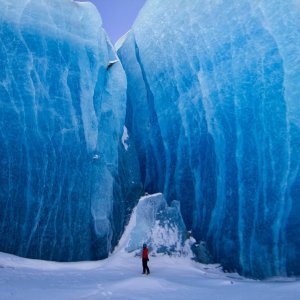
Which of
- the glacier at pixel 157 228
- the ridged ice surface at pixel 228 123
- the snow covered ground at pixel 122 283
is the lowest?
the snow covered ground at pixel 122 283

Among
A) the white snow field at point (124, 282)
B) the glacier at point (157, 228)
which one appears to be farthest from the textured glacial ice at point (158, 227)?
the white snow field at point (124, 282)

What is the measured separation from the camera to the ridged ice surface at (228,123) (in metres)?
7.10

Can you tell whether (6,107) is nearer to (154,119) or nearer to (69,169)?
(69,169)

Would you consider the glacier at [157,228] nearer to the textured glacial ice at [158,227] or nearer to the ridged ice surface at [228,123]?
the textured glacial ice at [158,227]

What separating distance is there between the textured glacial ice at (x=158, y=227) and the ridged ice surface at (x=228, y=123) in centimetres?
40

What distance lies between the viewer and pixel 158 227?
26.9ft

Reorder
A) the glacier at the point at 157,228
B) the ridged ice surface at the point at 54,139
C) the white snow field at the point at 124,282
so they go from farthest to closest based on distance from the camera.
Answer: the glacier at the point at 157,228 → the ridged ice surface at the point at 54,139 → the white snow field at the point at 124,282

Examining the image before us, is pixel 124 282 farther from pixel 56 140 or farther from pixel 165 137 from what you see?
pixel 165 137

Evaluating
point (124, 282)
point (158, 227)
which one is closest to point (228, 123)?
point (158, 227)

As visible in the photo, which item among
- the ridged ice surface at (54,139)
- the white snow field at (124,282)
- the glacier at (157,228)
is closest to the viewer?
the white snow field at (124,282)

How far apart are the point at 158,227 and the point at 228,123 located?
3.27 m

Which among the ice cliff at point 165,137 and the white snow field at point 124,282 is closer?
the white snow field at point 124,282

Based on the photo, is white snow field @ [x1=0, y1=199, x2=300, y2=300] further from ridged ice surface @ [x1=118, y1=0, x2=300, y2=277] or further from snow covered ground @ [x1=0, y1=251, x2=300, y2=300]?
ridged ice surface @ [x1=118, y1=0, x2=300, y2=277]

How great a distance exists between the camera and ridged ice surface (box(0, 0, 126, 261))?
7.02m
